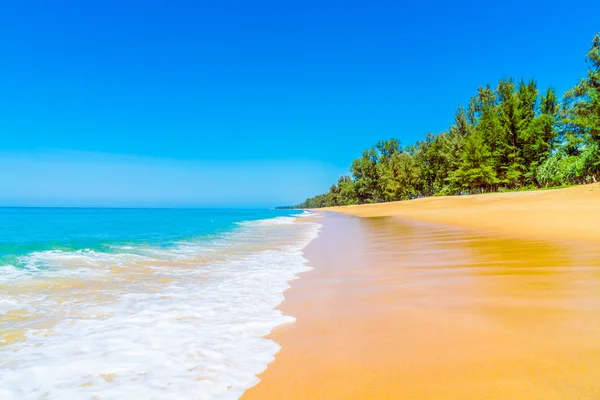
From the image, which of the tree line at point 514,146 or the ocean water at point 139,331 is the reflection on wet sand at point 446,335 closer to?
the ocean water at point 139,331

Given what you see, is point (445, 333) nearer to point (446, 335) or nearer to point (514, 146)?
point (446, 335)

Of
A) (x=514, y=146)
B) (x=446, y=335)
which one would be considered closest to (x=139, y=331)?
(x=446, y=335)

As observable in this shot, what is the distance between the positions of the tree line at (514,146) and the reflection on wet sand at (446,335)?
1086 inches

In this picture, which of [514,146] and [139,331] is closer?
[139,331]

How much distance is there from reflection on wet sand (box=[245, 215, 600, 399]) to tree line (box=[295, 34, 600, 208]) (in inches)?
1086

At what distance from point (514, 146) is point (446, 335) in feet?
135

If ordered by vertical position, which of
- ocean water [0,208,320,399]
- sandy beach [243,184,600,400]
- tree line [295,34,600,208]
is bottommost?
ocean water [0,208,320,399]

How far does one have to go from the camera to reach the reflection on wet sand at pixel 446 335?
5.89 feet

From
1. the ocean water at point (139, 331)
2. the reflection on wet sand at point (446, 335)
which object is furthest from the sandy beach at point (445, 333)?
the ocean water at point (139, 331)

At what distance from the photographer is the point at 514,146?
118 ft

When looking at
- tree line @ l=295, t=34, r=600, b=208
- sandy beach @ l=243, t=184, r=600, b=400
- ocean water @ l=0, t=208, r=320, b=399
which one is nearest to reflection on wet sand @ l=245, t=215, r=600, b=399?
sandy beach @ l=243, t=184, r=600, b=400

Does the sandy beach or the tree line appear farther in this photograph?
the tree line

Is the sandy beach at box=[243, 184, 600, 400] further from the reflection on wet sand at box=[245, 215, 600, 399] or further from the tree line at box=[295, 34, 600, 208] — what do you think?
the tree line at box=[295, 34, 600, 208]

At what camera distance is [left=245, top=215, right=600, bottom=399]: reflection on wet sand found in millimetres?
1795
